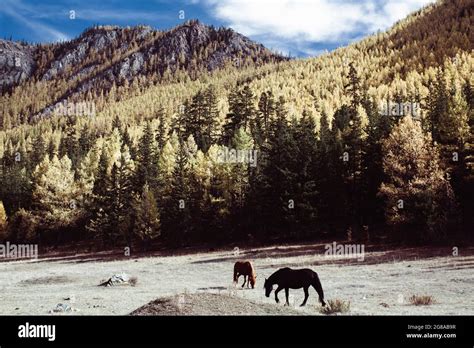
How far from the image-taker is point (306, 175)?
5881 centimetres

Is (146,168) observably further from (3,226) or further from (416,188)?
(416,188)

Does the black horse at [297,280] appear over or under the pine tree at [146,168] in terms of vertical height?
under

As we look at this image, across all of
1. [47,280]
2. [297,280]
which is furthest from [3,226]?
[297,280]

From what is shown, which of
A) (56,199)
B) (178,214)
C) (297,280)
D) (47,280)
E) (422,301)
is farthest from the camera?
(56,199)

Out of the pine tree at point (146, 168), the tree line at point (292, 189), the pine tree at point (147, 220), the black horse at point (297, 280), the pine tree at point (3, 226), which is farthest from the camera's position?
the pine tree at point (3, 226)

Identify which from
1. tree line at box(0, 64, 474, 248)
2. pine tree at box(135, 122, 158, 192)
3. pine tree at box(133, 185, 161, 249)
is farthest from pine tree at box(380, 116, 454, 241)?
pine tree at box(135, 122, 158, 192)

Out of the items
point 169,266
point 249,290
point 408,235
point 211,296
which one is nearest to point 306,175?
point 408,235

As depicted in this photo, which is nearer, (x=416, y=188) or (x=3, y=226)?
(x=416, y=188)

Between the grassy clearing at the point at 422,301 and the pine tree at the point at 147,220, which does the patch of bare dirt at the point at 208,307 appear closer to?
the grassy clearing at the point at 422,301

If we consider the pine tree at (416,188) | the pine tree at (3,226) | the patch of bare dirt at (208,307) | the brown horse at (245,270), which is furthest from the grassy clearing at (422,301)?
the pine tree at (3,226)

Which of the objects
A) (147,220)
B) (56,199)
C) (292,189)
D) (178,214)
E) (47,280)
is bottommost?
(47,280)
